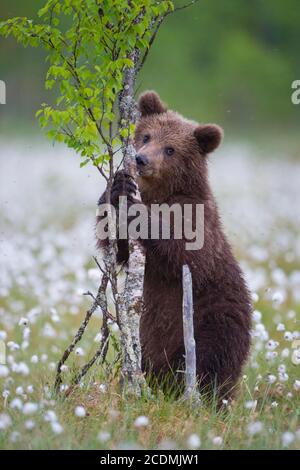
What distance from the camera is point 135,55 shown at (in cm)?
533

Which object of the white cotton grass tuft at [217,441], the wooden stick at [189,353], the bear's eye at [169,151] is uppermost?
the bear's eye at [169,151]

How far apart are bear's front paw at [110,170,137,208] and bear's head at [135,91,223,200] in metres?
0.46

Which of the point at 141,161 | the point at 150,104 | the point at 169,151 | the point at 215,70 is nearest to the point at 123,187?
the point at 141,161

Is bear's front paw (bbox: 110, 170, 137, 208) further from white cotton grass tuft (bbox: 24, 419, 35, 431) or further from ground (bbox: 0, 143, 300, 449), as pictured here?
white cotton grass tuft (bbox: 24, 419, 35, 431)

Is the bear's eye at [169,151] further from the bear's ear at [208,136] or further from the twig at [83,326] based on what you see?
the twig at [83,326]

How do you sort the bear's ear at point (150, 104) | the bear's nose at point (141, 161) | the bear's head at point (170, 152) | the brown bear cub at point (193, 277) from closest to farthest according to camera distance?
the brown bear cub at point (193, 277)
the bear's nose at point (141, 161)
the bear's head at point (170, 152)
the bear's ear at point (150, 104)

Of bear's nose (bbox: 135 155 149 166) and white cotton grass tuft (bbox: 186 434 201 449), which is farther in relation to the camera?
bear's nose (bbox: 135 155 149 166)

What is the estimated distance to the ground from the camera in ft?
14.9

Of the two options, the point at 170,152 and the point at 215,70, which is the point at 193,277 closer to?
the point at 170,152

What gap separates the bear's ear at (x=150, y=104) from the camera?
20.9 feet

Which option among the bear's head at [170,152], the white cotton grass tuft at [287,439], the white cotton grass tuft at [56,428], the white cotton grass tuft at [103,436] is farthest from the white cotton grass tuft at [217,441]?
the bear's head at [170,152]

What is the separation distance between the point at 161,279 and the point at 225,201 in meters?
9.88

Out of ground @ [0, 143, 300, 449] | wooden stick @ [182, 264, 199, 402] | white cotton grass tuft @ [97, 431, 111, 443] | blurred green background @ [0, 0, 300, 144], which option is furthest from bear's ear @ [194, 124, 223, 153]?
blurred green background @ [0, 0, 300, 144]

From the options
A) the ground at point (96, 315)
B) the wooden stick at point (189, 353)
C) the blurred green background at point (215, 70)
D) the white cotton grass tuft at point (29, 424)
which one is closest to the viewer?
the white cotton grass tuft at point (29, 424)
